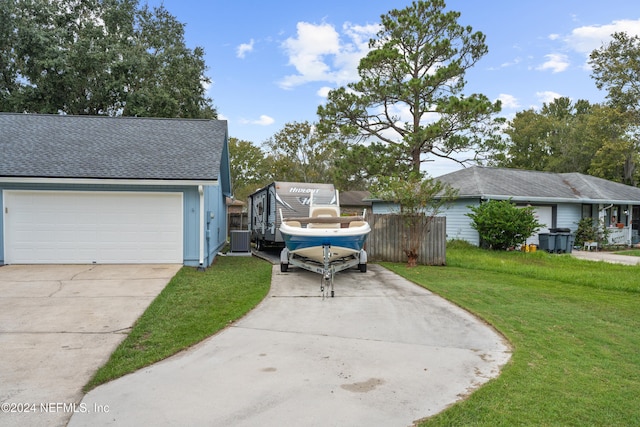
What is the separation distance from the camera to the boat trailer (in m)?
8.79

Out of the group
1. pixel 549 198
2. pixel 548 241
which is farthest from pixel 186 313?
pixel 549 198

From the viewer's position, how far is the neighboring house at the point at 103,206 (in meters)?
10.9

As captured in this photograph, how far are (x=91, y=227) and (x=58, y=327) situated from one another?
6.05 m

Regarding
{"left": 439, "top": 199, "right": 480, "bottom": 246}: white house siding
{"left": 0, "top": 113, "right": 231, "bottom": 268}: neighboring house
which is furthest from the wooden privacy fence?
{"left": 439, "top": 199, "right": 480, "bottom": 246}: white house siding

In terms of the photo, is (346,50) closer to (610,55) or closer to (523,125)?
(610,55)

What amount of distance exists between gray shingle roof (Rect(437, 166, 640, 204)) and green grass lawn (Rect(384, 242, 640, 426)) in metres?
7.64

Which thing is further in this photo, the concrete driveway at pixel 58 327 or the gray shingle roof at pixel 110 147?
the gray shingle roof at pixel 110 147

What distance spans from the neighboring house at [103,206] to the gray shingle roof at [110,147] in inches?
1.3

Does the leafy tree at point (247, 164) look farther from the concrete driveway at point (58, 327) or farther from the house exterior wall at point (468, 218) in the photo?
the concrete driveway at point (58, 327)

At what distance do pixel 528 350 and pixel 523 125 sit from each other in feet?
145

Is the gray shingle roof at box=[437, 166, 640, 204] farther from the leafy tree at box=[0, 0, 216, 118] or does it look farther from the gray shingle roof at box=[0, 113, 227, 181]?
the leafy tree at box=[0, 0, 216, 118]

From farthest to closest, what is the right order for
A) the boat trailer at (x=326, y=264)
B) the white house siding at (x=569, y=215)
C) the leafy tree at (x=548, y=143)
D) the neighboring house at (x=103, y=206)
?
the leafy tree at (x=548, y=143), the white house siding at (x=569, y=215), the neighboring house at (x=103, y=206), the boat trailer at (x=326, y=264)

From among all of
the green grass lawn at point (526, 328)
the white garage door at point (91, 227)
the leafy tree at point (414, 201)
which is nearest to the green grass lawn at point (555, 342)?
the green grass lawn at point (526, 328)

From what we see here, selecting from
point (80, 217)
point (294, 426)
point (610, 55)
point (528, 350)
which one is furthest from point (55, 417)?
point (610, 55)
